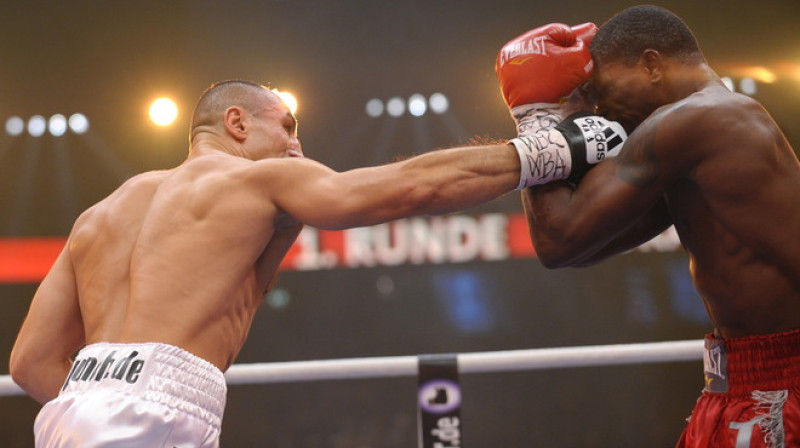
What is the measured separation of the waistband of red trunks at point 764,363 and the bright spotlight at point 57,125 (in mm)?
5663

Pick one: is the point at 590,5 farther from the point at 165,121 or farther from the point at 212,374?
the point at 212,374

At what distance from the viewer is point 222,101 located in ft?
6.68

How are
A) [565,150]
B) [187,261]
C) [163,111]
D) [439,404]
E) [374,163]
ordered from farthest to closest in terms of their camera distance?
[374,163] → [163,111] → [439,404] → [565,150] → [187,261]

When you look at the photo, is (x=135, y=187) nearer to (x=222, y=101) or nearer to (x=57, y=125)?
(x=222, y=101)

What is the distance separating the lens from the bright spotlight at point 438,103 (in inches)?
237

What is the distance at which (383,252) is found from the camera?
20.0ft

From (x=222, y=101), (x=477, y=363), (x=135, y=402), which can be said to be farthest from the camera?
(x=477, y=363)

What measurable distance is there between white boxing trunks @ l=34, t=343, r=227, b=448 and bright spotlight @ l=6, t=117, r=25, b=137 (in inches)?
198

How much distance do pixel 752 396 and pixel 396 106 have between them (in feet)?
15.9

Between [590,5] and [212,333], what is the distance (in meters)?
4.93

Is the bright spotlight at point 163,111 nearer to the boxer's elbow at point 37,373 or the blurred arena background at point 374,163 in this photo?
the blurred arena background at point 374,163

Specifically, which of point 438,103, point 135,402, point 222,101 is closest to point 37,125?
point 438,103

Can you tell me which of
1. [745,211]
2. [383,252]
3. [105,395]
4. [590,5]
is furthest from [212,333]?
[590,5]

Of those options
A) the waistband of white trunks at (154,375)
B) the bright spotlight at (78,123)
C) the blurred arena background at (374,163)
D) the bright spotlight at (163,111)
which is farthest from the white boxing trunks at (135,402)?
the bright spotlight at (78,123)
